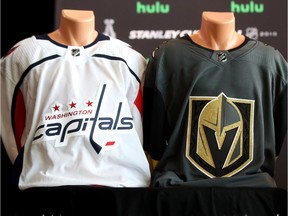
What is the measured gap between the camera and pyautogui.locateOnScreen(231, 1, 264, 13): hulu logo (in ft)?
7.33

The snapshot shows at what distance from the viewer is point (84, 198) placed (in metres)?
1.34

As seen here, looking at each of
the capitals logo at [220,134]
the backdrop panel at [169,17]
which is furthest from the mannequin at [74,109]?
the backdrop panel at [169,17]

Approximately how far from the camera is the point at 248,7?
2.24 metres

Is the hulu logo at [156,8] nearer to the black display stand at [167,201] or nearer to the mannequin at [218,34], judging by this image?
the mannequin at [218,34]

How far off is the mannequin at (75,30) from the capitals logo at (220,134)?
33cm

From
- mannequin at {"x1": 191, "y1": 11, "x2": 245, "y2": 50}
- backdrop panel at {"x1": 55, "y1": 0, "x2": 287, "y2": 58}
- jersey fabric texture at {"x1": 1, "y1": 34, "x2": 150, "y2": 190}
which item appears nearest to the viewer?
jersey fabric texture at {"x1": 1, "y1": 34, "x2": 150, "y2": 190}

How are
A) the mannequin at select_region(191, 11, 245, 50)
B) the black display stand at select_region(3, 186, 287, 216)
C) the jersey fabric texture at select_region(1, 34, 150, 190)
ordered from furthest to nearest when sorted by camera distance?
the mannequin at select_region(191, 11, 245, 50) < the jersey fabric texture at select_region(1, 34, 150, 190) < the black display stand at select_region(3, 186, 287, 216)

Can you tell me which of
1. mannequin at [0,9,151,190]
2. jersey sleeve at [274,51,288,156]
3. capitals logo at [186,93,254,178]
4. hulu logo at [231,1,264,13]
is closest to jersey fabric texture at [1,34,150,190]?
mannequin at [0,9,151,190]

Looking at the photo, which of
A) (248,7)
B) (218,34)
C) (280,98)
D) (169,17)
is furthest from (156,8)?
(280,98)

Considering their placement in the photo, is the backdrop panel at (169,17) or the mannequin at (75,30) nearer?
the mannequin at (75,30)

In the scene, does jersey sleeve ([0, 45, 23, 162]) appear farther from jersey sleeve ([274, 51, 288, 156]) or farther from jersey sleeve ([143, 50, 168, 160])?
jersey sleeve ([274, 51, 288, 156])

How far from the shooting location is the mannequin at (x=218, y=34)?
1.56m

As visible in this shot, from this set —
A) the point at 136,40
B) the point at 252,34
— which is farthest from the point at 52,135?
the point at 252,34

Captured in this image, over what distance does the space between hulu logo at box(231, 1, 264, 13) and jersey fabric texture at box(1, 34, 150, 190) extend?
0.76 meters
